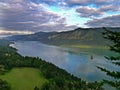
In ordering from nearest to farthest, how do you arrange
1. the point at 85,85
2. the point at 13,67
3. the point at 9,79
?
the point at 85,85, the point at 9,79, the point at 13,67

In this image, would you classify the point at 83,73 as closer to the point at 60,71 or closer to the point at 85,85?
the point at 60,71

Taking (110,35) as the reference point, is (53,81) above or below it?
below

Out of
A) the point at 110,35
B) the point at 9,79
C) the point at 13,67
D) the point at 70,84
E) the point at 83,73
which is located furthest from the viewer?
the point at 13,67

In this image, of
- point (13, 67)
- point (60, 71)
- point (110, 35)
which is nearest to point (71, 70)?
point (60, 71)

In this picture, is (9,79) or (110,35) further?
(9,79)

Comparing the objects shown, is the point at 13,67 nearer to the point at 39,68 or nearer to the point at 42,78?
the point at 39,68

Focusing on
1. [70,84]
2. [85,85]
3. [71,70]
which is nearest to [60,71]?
[71,70]
